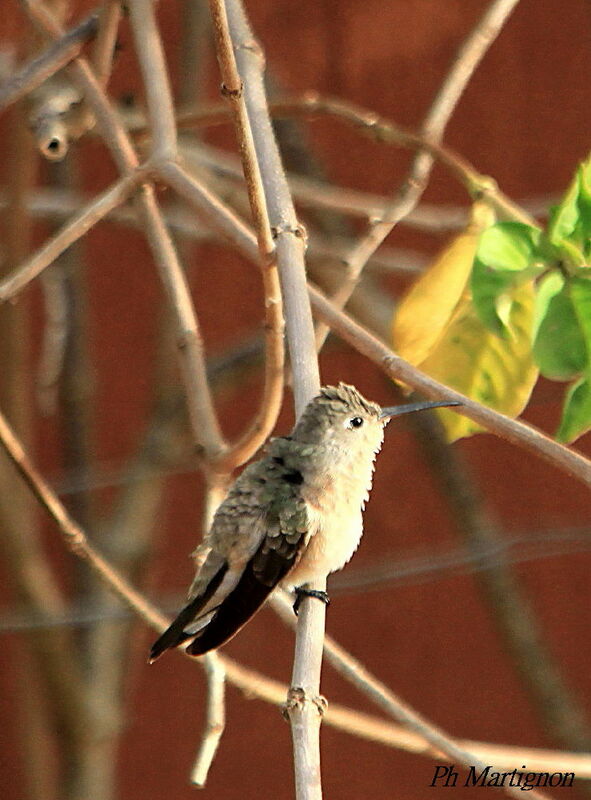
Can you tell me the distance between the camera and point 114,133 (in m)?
1.66

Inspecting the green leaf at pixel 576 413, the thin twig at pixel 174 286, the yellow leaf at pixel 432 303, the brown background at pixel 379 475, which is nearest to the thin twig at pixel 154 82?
the thin twig at pixel 174 286

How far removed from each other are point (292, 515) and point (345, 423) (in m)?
0.13

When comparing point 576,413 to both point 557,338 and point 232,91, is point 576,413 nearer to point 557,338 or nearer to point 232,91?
point 557,338

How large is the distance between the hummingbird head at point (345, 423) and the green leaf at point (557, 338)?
6.9 inches

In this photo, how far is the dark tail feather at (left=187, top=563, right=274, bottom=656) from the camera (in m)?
1.38

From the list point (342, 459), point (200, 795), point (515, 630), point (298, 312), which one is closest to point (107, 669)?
point (515, 630)

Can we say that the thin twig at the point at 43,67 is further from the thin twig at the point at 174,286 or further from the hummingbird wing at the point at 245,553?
the hummingbird wing at the point at 245,553

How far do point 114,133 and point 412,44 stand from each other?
2.01m

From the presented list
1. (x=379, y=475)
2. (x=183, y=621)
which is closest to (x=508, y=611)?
(x=379, y=475)

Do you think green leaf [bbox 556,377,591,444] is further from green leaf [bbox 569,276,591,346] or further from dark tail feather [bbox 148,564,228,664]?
dark tail feather [bbox 148,564,228,664]

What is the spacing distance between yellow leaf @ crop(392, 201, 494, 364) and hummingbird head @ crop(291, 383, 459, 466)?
3.4 inches

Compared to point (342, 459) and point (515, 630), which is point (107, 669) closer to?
point (515, 630)

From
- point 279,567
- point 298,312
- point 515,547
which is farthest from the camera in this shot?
point 515,547

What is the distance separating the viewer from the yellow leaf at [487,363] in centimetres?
150
